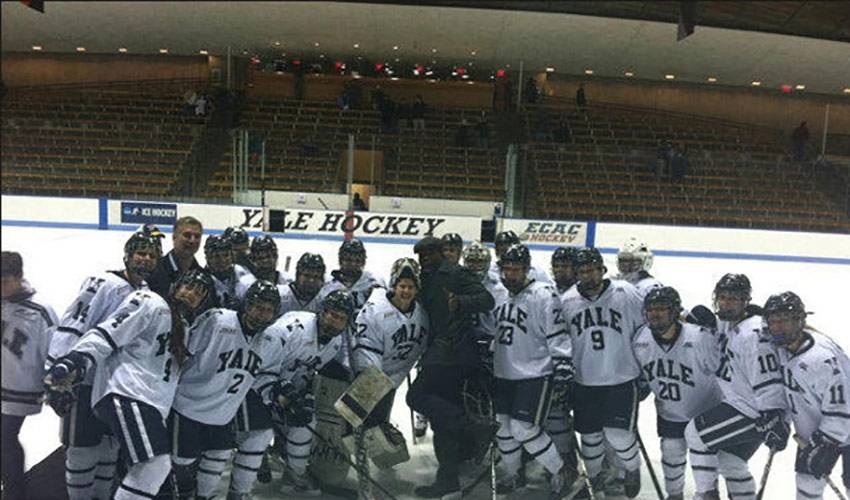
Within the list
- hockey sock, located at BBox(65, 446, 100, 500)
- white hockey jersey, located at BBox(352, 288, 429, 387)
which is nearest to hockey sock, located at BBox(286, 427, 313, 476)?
white hockey jersey, located at BBox(352, 288, 429, 387)

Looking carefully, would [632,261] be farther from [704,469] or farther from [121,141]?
[121,141]

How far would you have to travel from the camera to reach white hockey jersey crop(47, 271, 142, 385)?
259 centimetres

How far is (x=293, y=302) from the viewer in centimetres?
367

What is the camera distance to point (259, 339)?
2801 mm

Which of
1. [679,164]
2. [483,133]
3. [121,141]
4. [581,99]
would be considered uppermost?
[581,99]

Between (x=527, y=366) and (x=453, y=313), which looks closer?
(x=453, y=313)

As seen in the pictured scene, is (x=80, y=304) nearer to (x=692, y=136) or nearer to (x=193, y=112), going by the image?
(x=193, y=112)

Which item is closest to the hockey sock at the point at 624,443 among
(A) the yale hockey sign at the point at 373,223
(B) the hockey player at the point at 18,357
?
(B) the hockey player at the point at 18,357

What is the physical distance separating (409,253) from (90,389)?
8.25 metres

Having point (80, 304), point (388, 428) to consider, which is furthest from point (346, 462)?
point (80, 304)

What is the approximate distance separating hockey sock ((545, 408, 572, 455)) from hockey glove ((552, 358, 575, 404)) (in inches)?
10.0

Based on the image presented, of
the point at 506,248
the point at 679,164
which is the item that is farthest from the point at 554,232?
the point at 506,248

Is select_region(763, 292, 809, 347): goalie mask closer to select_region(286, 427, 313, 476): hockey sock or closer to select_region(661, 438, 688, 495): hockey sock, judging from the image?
select_region(661, 438, 688, 495): hockey sock

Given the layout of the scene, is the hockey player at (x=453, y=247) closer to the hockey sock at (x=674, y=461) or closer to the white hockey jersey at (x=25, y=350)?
the hockey sock at (x=674, y=461)
